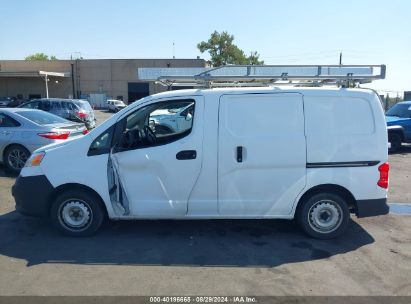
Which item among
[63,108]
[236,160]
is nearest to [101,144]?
[236,160]

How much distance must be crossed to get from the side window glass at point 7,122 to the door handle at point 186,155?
5.51 metres

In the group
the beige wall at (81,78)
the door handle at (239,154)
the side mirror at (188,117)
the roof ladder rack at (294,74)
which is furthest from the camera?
the beige wall at (81,78)

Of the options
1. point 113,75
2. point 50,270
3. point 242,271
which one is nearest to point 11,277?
point 50,270

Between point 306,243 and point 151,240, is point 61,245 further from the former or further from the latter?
point 306,243

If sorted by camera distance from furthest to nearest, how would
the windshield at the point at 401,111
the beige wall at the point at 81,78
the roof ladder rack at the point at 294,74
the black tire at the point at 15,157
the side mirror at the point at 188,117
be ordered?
the beige wall at the point at 81,78, the windshield at the point at 401,111, the black tire at the point at 15,157, the roof ladder rack at the point at 294,74, the side mirror at the point at 188,117

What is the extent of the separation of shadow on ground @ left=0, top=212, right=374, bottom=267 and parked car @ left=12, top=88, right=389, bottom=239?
34cm

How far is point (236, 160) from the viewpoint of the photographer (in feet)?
15.7

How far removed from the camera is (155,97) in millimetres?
4996

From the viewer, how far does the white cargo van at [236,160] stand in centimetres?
479

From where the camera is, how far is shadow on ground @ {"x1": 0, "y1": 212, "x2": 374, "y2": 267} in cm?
438

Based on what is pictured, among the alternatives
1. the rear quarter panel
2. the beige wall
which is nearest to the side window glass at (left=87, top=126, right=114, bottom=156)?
the rear quarter panel

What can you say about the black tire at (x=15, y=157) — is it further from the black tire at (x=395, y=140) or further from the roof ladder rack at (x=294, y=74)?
the black tire at (x=395, y=140)

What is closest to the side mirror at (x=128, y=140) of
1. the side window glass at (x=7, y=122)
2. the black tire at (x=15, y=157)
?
the black tire at (x=15, y=157)

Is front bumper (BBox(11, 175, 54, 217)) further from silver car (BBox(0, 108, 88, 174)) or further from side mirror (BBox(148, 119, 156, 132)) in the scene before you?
silver car (BBox(0, 108, 88, 174))
